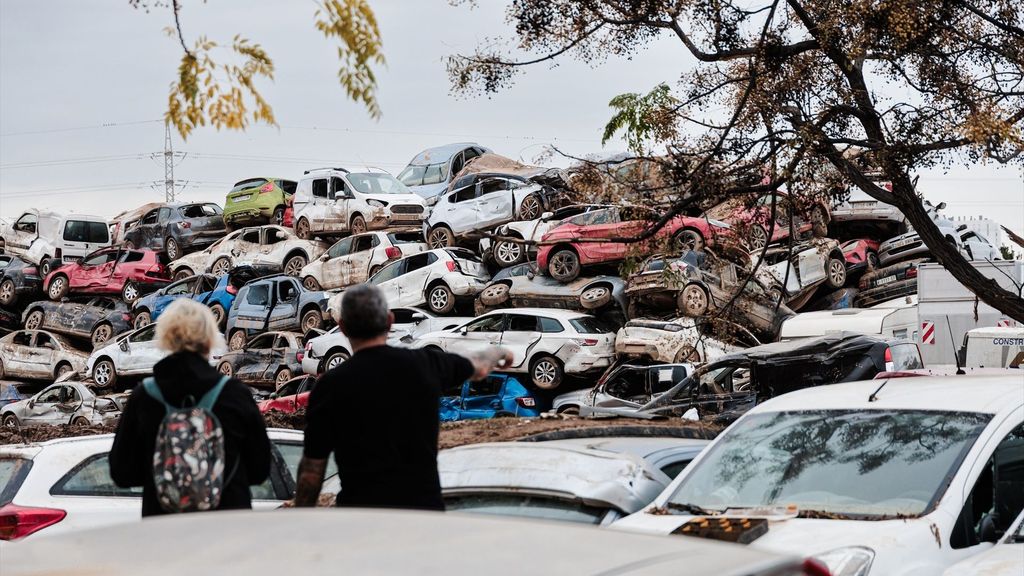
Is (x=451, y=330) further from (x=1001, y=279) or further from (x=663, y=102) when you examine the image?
(x=663, y=102)

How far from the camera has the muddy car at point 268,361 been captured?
2850 centimetres

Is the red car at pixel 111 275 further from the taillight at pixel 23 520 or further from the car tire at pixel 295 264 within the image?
the taillight at pixel 23 520

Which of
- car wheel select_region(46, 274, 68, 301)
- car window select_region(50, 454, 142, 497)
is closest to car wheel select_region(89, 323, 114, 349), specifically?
car wheel select_region(46, 274, 68, 301)

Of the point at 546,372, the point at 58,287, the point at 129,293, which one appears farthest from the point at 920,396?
the point at 58,287

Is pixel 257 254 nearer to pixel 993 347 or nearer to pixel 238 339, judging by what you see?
pixel 238 339

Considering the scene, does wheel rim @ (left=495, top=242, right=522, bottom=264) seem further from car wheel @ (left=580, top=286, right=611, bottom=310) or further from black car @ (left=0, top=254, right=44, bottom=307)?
black car @ (left=0, top=254, right=44, bottom=307)

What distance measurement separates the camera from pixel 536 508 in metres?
5.16

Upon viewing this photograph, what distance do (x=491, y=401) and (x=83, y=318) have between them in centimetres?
1821

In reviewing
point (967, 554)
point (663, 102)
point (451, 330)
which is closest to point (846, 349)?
point (663, 102)

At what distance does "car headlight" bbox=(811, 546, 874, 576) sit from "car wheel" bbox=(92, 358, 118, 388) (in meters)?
29.7

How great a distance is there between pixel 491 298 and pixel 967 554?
22.8 metres

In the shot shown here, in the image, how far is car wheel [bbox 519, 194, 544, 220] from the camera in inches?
1212

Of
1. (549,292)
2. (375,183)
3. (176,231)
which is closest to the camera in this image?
(549,292)

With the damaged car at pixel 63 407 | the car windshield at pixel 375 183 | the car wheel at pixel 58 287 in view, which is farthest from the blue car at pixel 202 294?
the damaged car at pixel 63 407
